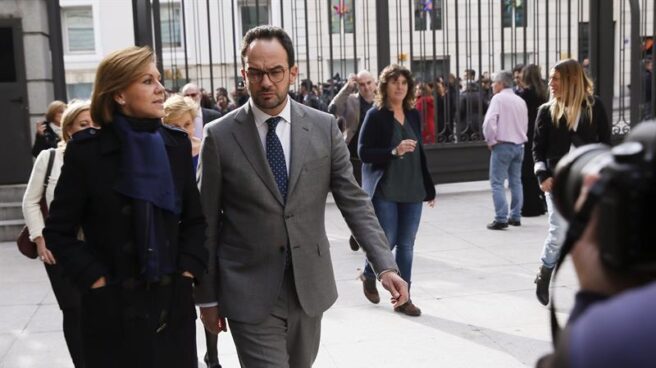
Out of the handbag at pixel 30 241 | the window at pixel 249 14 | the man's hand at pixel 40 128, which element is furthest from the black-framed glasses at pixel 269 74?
the man's hand at pixel 40 128

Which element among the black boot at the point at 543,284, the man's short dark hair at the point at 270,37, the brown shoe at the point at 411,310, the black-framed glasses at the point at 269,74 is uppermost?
the man's short dark hair at the point at 270,37

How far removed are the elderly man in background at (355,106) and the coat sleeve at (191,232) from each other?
20.0 feet

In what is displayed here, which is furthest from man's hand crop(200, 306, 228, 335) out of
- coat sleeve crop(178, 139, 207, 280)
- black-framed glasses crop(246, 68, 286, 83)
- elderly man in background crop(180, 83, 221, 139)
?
elderly man in background crop(180, 83, 221, 139)

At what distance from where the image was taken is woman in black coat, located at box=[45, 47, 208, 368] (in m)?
3.01

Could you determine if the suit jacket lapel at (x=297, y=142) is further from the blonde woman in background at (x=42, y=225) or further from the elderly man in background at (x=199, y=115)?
the elderly man in background at (x=199, y=115)

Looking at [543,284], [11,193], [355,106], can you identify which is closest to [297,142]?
[543,284]

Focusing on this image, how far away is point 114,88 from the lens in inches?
122

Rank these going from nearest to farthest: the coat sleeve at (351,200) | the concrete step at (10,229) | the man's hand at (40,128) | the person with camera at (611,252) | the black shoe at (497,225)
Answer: the person with camera at (611,252) < the coat sleeve at (351,200) < the man's hand at (40,128) < the black shoe at (497,225) < the concrete step at (10,229)

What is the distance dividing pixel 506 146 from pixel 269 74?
650 centimetres

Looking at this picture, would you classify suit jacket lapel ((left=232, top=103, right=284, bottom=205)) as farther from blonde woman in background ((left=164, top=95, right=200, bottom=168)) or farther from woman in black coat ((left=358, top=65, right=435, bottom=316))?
woman in black coat ((left=358, top=65, right=435, bottom=316))

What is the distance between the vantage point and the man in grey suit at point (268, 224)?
11.0 feet

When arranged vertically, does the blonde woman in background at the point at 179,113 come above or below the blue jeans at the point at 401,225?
above

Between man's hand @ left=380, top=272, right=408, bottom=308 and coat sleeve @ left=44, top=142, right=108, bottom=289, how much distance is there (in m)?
1.13

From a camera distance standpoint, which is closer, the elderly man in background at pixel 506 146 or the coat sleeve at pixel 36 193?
the coat sleeve at pixel 36 193
